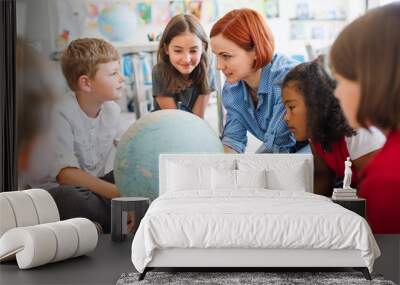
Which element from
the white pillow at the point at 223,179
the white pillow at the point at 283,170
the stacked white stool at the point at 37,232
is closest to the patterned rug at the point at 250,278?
the stacked white stool at the point at 37,232

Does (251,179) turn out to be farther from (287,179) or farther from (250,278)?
(250,278)

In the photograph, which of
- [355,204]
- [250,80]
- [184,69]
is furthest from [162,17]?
[355,204]

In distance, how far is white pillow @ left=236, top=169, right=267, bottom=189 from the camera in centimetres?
605

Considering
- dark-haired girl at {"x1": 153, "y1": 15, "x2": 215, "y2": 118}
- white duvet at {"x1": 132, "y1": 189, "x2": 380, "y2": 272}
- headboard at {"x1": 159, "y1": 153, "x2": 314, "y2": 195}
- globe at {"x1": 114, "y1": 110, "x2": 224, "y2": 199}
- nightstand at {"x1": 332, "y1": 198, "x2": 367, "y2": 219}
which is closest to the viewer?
white duvet at {"x1": 132, "y1": 189, "x2": 380, "y2": 272}

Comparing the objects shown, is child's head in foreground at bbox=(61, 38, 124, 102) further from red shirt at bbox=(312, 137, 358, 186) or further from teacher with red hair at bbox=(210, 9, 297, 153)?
red shirt at bbox=(312, 137, 358, 186)

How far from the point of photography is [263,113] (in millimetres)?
6770

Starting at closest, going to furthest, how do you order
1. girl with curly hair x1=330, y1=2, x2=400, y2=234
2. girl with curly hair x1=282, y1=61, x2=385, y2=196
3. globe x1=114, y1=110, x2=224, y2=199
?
girl with curly hair x1=330, y1=2, x2=400, y2=234 → girl with curly hair x1=282, y1=61, x2=385, y2=196 → globe x1=114, y1=110, x2=224, y2=199

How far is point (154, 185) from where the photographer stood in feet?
22.3

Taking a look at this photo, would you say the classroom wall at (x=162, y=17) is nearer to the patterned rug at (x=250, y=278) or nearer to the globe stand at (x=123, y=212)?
the globe stand at (x=123, y=212)

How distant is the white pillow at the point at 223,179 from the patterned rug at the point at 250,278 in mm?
1575

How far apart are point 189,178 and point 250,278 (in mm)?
1997

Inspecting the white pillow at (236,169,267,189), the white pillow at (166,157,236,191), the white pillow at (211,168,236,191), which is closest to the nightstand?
the white pillow at (236,169,267,189)

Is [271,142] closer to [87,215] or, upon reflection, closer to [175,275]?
[87,215]

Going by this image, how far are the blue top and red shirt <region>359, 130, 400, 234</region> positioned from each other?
36.3 inches
